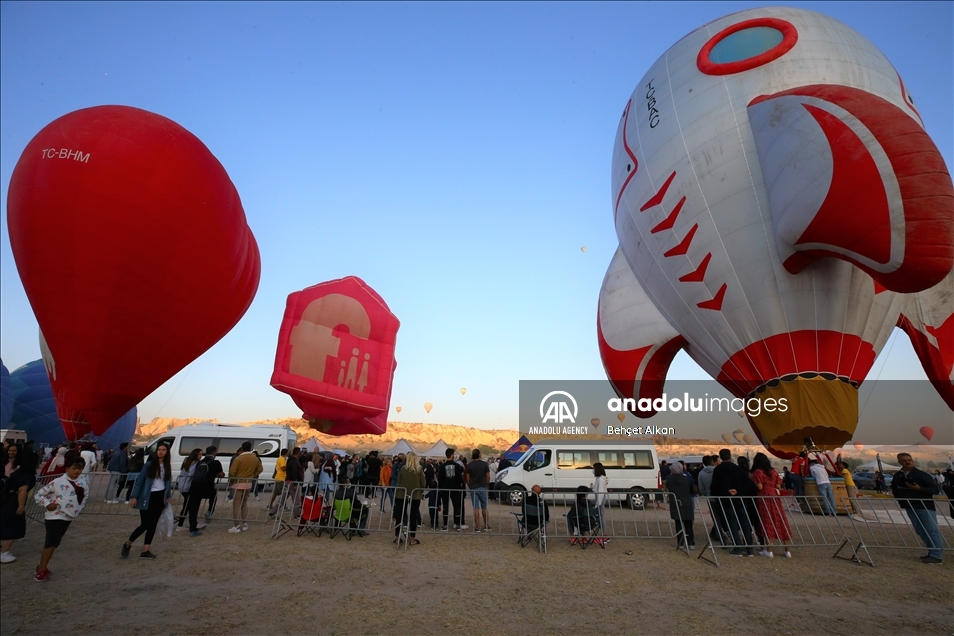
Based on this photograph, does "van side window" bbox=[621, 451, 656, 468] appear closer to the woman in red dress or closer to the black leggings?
the woman in red dress

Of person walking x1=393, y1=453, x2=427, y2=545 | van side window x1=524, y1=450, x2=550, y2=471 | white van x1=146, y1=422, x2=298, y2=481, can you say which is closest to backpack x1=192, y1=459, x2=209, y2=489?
person walking x1=393, y1=453, x2=427, y2=545

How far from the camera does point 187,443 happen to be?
64.8ft

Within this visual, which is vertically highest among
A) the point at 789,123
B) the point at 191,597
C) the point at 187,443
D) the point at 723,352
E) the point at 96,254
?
the point at 789,123

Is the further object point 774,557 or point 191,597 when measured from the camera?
point 774,557

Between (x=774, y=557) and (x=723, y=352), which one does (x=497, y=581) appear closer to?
(x=774, y=557)

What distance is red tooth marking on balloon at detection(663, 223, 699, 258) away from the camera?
12766 millimetres

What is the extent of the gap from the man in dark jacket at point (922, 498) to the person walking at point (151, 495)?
35.1 feet

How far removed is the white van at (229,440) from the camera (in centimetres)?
1955

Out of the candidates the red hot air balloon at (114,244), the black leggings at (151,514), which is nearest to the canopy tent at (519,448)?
the red hot air balloon at (114,244)

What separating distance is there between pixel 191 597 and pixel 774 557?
818 cm

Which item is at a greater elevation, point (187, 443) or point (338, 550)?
point (187, 443)

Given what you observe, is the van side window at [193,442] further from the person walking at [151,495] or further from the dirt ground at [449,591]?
the person walking at [151,495]

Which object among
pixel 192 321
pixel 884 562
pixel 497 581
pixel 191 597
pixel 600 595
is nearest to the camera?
pixel 191 597

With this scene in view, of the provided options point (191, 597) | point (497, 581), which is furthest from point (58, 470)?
point (497, 581)
